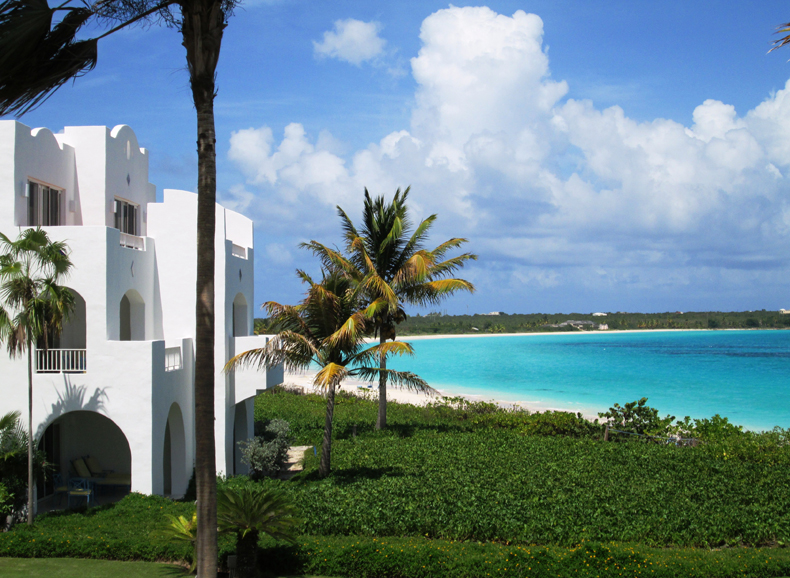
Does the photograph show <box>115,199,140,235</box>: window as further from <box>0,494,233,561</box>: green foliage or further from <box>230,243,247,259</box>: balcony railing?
<box>0,494,233,561</box>: green foliage

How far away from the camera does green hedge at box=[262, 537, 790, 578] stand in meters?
8.55

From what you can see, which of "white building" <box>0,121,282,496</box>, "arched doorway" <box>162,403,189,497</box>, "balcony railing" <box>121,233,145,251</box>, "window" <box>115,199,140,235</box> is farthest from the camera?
"window" <box>115,199,140,235</box>

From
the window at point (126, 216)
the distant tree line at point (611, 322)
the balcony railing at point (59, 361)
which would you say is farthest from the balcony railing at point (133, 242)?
the distant tree line at point (611, 322)

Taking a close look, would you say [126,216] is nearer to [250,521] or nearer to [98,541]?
[98,541]

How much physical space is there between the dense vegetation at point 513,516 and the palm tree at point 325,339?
8.23ft

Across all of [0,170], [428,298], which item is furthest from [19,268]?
[428,298]

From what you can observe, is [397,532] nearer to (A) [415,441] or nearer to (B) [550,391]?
(A) [415,441]

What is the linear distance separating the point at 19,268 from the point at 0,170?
321 cm

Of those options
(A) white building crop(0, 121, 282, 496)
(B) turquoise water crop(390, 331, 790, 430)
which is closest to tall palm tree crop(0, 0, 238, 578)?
(A) white building crop(0, 121, 282, 496)

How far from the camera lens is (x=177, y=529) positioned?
871 cm

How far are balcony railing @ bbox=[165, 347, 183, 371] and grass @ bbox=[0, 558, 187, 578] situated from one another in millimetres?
4819

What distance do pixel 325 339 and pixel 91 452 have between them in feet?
23.2

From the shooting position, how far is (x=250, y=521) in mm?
8508

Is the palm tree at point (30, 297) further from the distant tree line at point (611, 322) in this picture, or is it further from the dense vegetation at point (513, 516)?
the distant tree line at point (611, 322)
